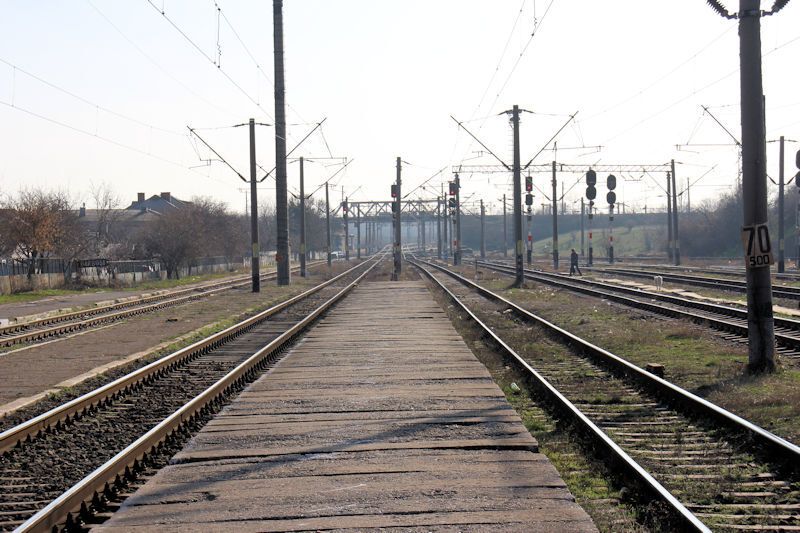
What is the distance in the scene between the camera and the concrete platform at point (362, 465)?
21.6ft

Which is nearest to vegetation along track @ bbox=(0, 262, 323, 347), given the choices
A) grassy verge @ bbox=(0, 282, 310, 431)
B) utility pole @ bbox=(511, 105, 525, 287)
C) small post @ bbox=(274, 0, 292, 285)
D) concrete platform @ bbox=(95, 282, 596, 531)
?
grassy verge @ bbox=(0, 282, 310, 431)

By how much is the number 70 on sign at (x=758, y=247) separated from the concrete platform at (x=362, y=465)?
429 cm

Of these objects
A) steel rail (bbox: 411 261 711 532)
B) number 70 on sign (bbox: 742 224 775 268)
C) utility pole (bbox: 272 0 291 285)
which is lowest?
steel rail (bbox: 411 261 711 532)

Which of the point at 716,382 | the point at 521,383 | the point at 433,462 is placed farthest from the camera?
the point at 521,383

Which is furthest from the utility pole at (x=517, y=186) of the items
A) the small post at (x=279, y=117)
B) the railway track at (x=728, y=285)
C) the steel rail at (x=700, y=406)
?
the steel rail at (x=700, y=406)

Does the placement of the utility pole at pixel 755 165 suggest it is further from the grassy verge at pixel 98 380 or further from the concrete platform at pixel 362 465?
the grassy verge at pixel 98 380

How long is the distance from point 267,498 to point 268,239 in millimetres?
121510

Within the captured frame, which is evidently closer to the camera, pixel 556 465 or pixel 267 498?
pixel 267 498

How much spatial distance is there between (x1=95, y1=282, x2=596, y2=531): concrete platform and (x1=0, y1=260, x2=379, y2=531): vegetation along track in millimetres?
355

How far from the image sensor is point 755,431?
857 centimetres

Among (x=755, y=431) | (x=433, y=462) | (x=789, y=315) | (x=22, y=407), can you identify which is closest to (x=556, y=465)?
(x=433, y=462)

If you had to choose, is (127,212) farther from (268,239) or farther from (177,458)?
(177,458)

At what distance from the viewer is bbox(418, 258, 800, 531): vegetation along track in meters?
6.69

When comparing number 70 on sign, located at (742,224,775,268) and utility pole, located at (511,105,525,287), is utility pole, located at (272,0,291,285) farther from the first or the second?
number 70 on sign, located at (742,224,775,268)
